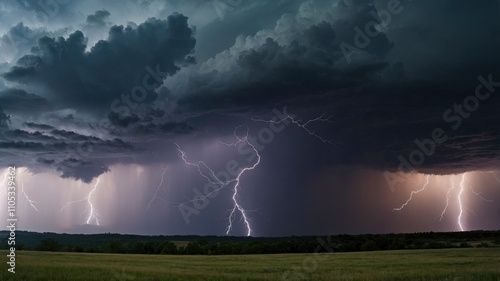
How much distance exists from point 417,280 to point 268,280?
5.39 m

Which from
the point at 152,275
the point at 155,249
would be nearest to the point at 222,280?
the point at 152,275

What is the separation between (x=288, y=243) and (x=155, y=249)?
21.1 metres

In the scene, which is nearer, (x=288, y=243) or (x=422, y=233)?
(x=288, y=243)

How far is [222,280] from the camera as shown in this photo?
53.2 feet

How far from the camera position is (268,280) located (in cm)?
1598

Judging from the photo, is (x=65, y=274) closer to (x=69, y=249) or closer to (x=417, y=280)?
(x=417, y=280)

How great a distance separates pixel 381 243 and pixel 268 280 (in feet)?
184

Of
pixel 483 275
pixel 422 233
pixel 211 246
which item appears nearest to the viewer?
pixel 483 275

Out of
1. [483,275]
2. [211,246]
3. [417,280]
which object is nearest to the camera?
[417,280]

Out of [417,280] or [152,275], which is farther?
[152,275]

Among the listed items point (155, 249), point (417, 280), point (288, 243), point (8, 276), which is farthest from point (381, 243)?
point (8, 276)

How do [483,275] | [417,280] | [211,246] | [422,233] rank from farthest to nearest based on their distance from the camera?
1. [422,233]
2. [211,246]
3. [483,275]
4. [417,280]

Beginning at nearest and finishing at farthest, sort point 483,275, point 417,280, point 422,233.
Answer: point 417,280 < point 483,275 < point 422,233

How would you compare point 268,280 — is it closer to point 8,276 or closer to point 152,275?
point 152,275
